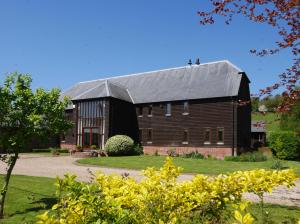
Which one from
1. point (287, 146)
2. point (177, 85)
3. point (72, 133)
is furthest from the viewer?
point (72, 133)

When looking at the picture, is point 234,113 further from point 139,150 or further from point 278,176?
point 278,176

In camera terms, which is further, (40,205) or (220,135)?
(220,135)

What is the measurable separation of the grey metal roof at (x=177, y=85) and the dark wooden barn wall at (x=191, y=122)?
2.85ft

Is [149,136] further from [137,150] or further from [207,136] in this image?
[207,136]

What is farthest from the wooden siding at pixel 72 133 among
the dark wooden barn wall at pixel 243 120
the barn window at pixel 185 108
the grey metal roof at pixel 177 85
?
the dark wooden barn wall at pixel 243 120

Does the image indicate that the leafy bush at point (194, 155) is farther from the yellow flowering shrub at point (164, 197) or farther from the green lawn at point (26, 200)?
the yellow flowering shrub at point (164, 197)

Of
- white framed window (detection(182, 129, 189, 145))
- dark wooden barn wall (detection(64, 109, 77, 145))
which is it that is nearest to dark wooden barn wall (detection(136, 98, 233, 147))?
white framed window (detection(182, 129, 189, 145))

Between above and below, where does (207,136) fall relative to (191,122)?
below

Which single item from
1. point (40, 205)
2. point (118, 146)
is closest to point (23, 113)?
point (40, 205)

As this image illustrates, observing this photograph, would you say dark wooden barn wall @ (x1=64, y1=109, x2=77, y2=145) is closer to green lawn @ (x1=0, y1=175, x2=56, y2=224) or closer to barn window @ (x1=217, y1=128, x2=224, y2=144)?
barn window @ (x1=217, y1=128, x2=224, y2=144)

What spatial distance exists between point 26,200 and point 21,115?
10.6 ft

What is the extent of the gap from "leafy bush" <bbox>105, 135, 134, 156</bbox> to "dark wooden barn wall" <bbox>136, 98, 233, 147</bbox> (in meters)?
5.10

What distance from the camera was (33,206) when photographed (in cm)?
1155

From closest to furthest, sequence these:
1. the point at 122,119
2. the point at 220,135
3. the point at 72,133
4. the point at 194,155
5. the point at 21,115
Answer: the point at 21,115 → the point at 194,155 → the point at 220,135 → the point at 122,119 → the point at 72,133
